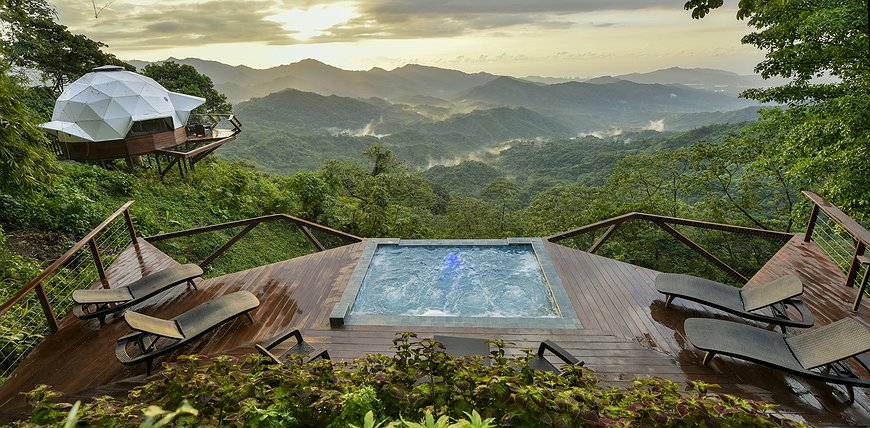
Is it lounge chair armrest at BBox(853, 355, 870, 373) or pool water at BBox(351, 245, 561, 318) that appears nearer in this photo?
lounge chair armrest at BBox(853, 355, 870, 373)

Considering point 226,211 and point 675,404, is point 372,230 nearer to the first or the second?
point 226,211

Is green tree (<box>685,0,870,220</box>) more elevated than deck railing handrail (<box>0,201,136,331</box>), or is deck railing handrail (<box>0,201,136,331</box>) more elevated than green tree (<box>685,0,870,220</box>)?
green tree (<box>685,0,870,220</box>)

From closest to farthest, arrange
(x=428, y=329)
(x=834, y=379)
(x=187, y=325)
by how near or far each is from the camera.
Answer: (x=834, y=379)
(x=187, y=325)
(x=428, y=329)

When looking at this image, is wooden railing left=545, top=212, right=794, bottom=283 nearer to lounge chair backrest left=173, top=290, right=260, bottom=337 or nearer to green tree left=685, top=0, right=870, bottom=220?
green tree left=685, top=0, right=870, bottom=220

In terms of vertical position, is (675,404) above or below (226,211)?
above

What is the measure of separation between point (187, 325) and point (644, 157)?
17.5 meters

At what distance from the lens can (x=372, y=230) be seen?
44.5 ft

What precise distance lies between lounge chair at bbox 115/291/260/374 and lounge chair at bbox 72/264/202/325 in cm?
73

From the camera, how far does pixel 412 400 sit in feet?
6.31

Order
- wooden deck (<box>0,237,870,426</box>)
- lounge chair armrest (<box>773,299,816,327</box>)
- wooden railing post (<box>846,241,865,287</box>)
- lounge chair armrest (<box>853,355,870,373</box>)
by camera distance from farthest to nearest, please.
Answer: wooden railing post (<box>846,241,865,287</box>), lounge chair armrest (<box>773,299,816,327</box>), wooden deck (<box>0,237,870,426</box>), lounge chair armrest (<box>853,355,870,373</box>)

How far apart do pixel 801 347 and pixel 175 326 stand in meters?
Answer: 6.18

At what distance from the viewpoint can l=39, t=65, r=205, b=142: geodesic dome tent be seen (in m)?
15.4

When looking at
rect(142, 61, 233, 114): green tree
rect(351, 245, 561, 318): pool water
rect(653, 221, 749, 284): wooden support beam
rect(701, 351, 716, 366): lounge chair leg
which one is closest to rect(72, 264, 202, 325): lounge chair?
rect(351, 245, 561, 318): pool water

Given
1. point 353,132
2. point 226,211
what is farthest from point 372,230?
point 353,132
